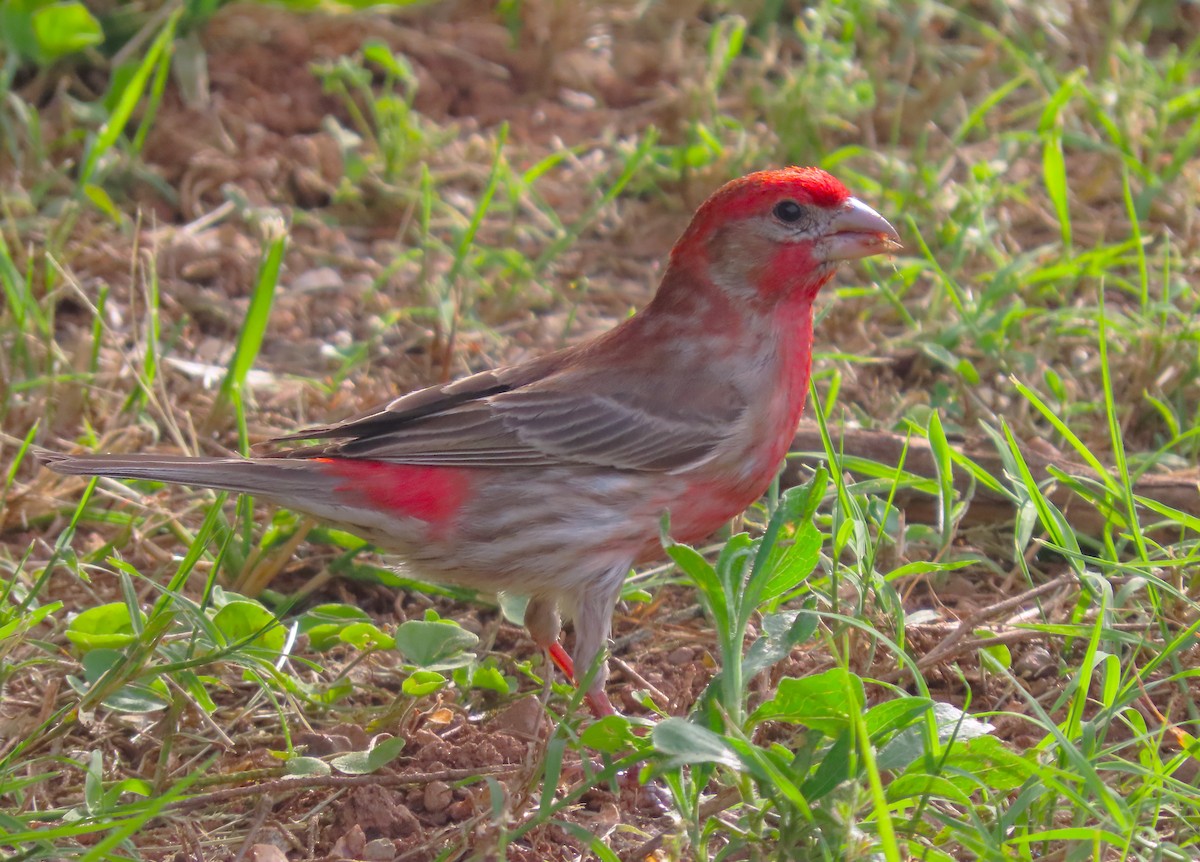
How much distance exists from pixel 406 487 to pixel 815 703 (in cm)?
149

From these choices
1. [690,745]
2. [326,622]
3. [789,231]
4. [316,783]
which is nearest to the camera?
[690,745]

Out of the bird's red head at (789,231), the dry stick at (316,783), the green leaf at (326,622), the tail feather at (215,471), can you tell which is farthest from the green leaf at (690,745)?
the bird's red head at (789,231)

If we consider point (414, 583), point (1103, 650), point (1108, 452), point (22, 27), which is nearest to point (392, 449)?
point (414, 583)

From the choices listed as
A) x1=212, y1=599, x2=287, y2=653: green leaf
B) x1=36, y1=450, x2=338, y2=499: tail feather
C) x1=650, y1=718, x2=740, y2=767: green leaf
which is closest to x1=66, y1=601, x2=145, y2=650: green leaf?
x1=212, y1=599, x2=287, y2=653: green leaf

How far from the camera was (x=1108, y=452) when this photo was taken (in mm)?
4758

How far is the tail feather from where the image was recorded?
3.64m

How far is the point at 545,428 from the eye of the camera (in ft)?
13.7

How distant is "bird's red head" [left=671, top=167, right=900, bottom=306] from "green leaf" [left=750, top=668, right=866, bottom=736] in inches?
63.6

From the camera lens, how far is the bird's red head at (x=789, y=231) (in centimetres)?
422

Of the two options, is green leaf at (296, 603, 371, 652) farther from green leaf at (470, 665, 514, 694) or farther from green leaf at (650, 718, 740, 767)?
green leaf at (650, 718, 740, 767)

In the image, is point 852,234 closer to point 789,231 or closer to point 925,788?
point 789,231

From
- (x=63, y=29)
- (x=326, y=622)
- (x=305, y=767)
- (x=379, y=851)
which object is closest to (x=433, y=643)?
(x=326, y=622)

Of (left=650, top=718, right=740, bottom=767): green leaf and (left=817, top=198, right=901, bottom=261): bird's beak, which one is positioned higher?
(left=817, top=198, right=901, bottom=261): bird's beak

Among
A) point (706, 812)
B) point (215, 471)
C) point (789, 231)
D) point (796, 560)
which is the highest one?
point (789, 231)
